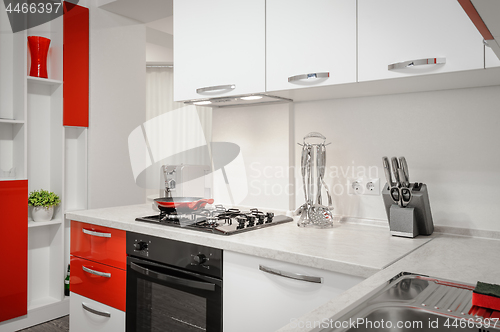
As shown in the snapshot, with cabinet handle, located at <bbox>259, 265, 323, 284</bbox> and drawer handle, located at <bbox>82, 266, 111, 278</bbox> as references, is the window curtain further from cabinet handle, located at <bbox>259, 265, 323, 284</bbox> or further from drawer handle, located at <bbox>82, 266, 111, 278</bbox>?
cabinet handle, located at <bbox>259, 265, 323, 284</bbox>

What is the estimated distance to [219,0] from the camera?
1.92m

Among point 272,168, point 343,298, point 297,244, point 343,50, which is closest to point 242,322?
point 297,244

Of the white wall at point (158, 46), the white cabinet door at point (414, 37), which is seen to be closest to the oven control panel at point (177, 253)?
the white cabinet door at point (414, 37)

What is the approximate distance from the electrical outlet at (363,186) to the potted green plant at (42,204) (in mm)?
2239

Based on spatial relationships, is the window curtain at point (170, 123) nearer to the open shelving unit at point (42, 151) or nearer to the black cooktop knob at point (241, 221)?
the open shelving unit at point (42, 151)

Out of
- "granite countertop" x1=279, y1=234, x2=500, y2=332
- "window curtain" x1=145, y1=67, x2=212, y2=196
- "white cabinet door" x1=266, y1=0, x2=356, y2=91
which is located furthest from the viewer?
"window curtain" x1=145, y1=67, x2=212, y2=196

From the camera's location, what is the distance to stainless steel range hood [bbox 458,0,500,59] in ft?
2.38

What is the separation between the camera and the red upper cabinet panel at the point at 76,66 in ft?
9.71

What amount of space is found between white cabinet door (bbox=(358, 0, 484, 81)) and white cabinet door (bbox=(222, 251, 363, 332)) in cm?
79

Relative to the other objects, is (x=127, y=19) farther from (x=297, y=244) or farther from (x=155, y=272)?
(x=297, y=244)

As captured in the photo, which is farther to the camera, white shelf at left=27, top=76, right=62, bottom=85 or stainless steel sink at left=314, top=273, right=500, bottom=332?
white shelf at left=27, top=76, right=62, bottom=85

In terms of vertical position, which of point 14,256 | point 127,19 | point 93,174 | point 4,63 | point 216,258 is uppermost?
point 127,19

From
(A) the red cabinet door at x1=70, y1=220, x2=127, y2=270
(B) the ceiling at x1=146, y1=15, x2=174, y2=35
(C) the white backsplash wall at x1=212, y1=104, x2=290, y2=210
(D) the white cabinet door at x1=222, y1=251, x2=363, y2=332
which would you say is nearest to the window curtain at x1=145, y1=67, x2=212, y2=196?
(B) the ceiling at x1=146, y1=15, x2=174, y2=35

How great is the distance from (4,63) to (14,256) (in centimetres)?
139
